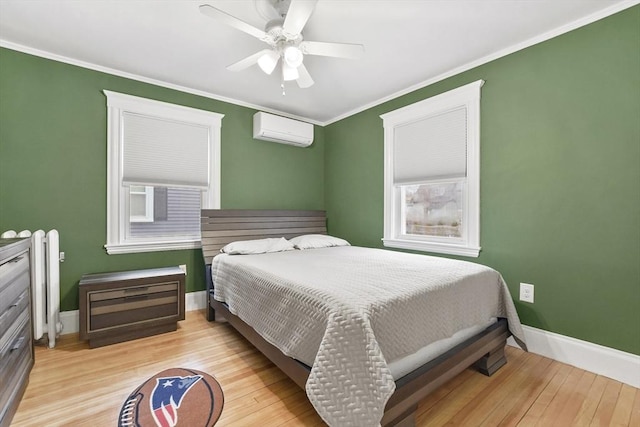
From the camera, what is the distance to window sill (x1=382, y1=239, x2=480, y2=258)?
268 cm

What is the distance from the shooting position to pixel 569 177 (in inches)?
83.7

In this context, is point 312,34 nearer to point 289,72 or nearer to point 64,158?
point 289,72

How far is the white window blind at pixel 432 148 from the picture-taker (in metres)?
2.78

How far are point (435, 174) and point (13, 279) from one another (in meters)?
3.30

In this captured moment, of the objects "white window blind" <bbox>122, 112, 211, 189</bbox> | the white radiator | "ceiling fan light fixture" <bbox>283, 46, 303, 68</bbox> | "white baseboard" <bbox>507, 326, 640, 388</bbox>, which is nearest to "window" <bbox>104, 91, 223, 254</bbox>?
"white window blind" <bbox>122, 112, 211, 189</bbox>

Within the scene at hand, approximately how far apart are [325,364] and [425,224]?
7.52 ft

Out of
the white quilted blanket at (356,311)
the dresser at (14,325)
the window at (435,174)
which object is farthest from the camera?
the window at (435,174)

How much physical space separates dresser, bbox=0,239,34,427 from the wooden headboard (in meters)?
1.43

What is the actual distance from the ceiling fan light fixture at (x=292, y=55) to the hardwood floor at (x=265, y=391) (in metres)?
2.18

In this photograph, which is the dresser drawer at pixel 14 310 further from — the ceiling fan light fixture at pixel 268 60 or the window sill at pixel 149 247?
the ceiling fan light fixture at pixel 268 60

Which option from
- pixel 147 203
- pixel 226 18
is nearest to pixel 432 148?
pixel 226 18

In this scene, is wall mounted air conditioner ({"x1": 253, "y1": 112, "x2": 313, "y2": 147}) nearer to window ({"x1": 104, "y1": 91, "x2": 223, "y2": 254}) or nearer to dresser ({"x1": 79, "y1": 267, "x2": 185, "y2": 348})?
window ({"x1": 104, "y1": 91, "x2": 223, "y2": 254})

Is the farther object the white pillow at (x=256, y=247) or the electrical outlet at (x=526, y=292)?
the white pillow at (x=256, y=247)

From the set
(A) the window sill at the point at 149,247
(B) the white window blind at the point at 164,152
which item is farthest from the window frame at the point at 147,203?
(A) the window sill at the point at 149,247
